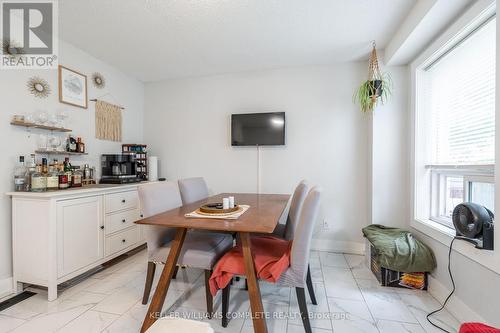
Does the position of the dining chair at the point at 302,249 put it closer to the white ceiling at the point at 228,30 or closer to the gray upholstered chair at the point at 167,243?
the gray upholstered chair at the point at 167,243

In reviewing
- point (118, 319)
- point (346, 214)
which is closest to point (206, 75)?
point (346, 214)

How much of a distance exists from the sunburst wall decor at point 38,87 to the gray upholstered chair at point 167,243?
61.5 inches

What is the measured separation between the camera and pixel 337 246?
288 cm

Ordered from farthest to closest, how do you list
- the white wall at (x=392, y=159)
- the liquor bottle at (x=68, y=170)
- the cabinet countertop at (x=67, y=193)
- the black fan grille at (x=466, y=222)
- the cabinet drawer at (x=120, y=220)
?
the white wall at (x=392, y=159)
the cabinet drawer at (x=120, y=220)
the liquor bottle at (x=68, y=170)
the cabinet countertop at (x=67, y=193)
the black fan grille at (x=466, y=222)

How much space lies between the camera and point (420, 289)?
1.98 m

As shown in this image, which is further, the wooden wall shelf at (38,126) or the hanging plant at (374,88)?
the hanging plant at (374,88)

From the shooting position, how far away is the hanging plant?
7.52ft

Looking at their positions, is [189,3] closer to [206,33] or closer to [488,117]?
[206,33]

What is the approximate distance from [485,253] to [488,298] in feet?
0.90

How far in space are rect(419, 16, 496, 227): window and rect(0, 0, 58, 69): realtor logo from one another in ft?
10.9

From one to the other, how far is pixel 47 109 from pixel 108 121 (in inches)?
29.1

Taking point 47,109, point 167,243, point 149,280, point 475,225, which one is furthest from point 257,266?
point 47,109

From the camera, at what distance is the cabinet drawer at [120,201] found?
7.75ft

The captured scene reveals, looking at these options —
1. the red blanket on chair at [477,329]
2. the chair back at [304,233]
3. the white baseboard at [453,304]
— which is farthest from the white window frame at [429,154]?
the chair back at [304,233]
